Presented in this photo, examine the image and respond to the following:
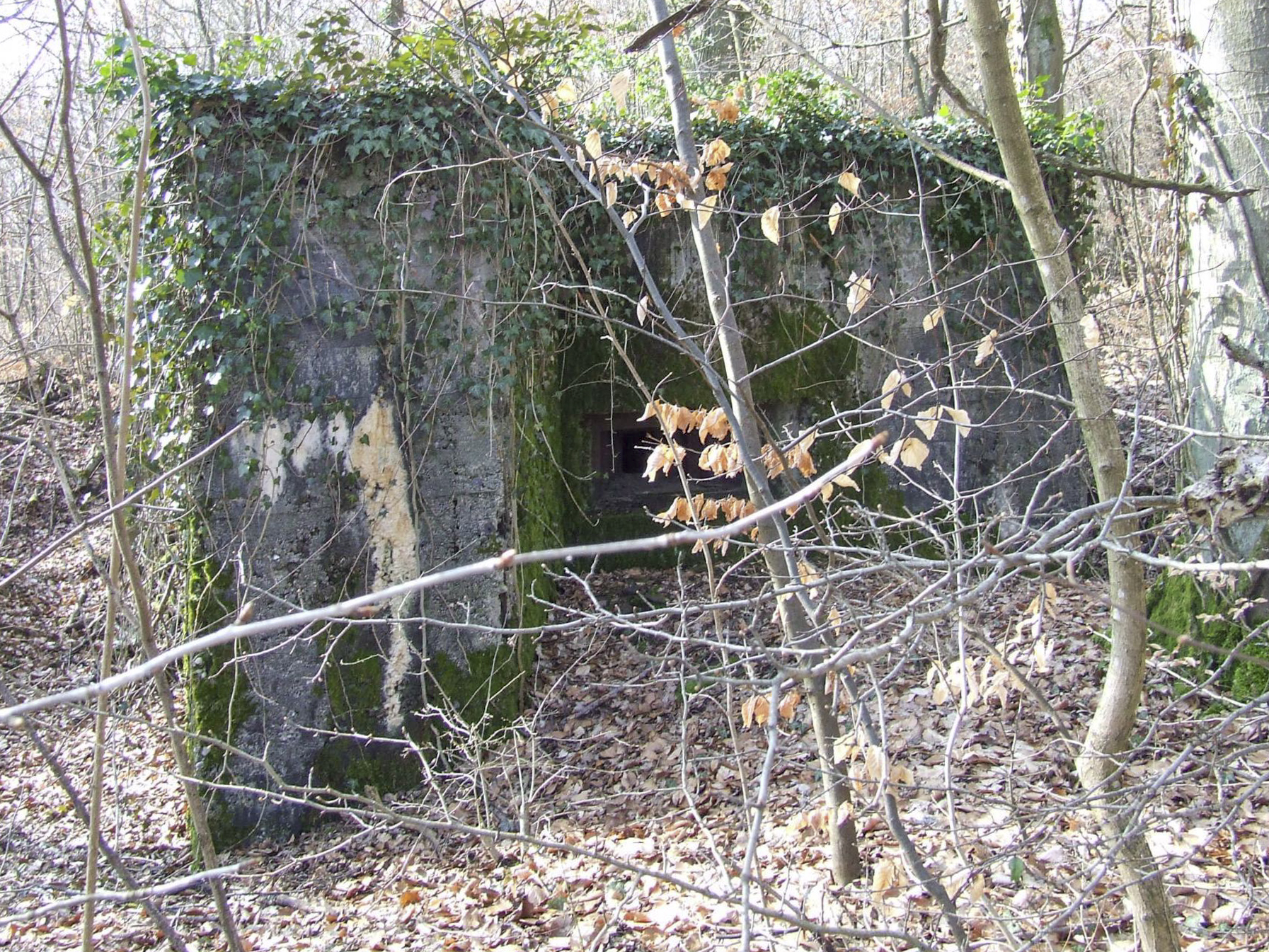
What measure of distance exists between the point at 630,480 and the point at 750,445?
3848 mm

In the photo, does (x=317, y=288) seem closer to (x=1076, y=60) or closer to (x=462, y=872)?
(x=462, y=872)

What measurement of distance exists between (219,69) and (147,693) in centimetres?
398

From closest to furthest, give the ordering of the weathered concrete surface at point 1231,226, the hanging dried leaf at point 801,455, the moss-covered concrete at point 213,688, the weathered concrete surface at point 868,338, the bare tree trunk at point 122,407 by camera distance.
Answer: the bare tree trunk at point 122,407
the hanging dried leaf at point 801,455
the weathered concrete surface at point 1231,226
the moss-covered concrete at point 213,688
the weathered concrete surface at point 868,338

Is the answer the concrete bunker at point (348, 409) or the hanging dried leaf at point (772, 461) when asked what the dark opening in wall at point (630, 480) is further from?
→ the hanging dried leaf at point (772, 461)

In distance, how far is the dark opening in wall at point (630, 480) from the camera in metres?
6.88

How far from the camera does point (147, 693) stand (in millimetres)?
6066

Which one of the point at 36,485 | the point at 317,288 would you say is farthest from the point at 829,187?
the point at 36,485

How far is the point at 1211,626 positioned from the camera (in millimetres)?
4309

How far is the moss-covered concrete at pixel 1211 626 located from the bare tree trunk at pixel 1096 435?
153 centimetres

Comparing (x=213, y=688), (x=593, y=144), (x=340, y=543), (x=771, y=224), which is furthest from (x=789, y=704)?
(x=213, y=688)

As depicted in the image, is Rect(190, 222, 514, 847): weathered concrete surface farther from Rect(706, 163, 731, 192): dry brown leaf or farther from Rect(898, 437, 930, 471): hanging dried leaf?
Rect(898, 437, 930, 471): hanging dried leaf

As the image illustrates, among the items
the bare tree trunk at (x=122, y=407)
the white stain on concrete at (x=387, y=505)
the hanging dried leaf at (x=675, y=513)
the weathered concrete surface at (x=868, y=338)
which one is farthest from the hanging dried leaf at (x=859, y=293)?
the weathered concrete surface at (x=868, y=338)

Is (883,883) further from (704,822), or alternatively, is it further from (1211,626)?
(1211,626)

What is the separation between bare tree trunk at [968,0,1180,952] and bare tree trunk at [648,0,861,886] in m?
0.82
